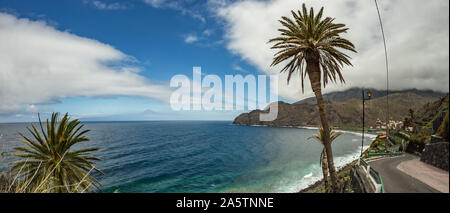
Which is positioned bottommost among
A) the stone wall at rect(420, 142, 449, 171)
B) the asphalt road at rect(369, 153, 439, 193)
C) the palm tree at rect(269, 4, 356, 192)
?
the asphalt road at rect(369, 153, 439, 193)

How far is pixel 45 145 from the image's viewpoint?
8484mm

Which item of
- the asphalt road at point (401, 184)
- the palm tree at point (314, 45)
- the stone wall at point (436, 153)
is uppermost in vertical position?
the palm tree at point (314, 45)

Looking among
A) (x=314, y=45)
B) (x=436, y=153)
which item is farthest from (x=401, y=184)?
(x=314, y=45)

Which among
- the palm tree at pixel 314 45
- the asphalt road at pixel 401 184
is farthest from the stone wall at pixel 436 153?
the palm tree at pixel 314 45

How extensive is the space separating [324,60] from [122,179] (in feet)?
116

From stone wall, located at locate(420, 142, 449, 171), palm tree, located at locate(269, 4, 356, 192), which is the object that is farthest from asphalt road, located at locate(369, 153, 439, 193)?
palm tree, located at locate(269, 4, 356, 192)

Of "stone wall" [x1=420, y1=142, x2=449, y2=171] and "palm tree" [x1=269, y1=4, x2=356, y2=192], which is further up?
"palm tree" [x1=269, y1=4, x2=356, y2=192]

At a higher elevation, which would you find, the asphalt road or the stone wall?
the stone wall

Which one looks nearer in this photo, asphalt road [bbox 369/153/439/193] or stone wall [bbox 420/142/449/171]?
asphalt road [bbox 369/153/439/193]

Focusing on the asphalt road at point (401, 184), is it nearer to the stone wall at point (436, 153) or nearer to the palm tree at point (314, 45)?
the stone wall at point (436, 153)

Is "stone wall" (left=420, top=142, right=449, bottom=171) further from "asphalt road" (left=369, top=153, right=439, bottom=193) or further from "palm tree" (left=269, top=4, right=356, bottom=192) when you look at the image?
"palm tree" (left=269, top=4, right=356, bottom=192)

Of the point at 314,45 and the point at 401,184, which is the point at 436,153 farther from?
the point at 314,45
